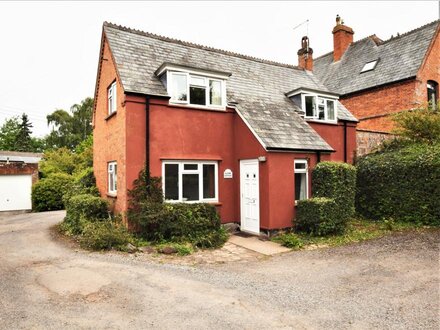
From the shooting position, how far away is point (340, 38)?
27250mm

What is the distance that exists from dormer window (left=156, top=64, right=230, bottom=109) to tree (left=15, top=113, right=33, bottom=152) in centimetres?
5843

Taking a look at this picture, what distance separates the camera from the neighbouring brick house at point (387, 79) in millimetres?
19609

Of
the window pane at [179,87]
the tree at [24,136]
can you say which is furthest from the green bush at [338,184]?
the tree at [24,136]

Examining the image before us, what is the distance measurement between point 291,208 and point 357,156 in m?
7.27

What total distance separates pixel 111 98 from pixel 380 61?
1962 centimetres

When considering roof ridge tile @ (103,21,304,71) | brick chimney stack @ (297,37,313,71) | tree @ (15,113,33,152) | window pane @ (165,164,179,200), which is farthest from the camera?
tree @ (15,113,33,152)

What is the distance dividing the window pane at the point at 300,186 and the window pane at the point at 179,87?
17.2ft

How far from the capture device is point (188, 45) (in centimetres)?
1466

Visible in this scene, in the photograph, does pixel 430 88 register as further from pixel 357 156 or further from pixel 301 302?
pixel 301 302

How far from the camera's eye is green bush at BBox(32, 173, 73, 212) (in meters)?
21.9

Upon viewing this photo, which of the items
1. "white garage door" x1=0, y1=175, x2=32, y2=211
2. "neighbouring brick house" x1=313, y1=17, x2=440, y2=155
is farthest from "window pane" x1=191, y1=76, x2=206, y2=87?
"white garage door" x1=0, y1=175, x2=32, y2=211

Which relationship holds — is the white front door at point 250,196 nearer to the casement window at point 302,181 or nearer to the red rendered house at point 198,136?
the red rendered house at point 198,136

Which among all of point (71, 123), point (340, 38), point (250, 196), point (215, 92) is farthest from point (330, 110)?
point (71, 123)

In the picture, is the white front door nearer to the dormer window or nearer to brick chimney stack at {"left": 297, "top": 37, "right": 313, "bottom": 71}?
the dormer window
